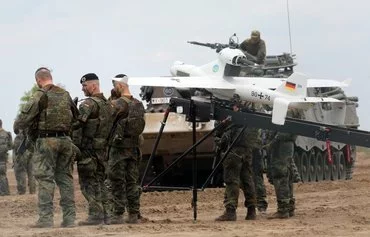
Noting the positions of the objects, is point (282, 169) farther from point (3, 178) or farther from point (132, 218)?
point (3, 178)

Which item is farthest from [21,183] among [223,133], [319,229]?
[319,229]

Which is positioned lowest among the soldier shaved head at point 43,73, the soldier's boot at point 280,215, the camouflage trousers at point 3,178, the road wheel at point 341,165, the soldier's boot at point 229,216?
the road wheel at point 341,165

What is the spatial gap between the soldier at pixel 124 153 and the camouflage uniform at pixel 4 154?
404 inches

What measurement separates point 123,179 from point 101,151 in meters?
0.45

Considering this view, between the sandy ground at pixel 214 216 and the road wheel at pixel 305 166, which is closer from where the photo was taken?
the sandy ground at pixel 214 216

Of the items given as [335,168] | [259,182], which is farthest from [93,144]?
[335,168]

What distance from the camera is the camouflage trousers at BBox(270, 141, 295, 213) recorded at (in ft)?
48.2

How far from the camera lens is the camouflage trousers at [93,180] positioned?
43.3 ft

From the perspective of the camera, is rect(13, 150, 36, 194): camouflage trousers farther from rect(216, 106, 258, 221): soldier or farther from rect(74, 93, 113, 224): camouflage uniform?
rect(74, 93, 113, 224): camouflage uniform

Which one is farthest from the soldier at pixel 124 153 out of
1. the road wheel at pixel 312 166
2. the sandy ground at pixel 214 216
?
the road wheel at pixel 312 166

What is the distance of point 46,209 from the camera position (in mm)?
12656

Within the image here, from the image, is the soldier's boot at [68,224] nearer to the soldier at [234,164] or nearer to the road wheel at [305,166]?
the soldier at [234,164]

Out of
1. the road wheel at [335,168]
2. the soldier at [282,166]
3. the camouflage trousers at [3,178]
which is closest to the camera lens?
the soldier at [282,166]

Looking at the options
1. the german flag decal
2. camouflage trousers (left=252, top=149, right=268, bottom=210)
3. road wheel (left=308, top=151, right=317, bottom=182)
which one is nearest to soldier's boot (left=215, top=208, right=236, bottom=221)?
camouflage trousers (left=252, top=149, right=268, bottom=210)
